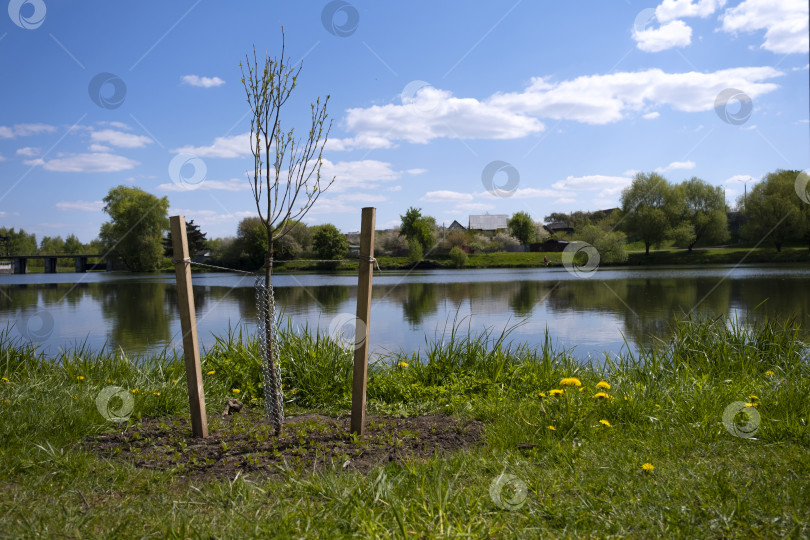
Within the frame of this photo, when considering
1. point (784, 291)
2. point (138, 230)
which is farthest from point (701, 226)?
point (138, 230)

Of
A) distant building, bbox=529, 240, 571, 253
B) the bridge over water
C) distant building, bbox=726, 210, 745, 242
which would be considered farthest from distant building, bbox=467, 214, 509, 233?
the bridge over water

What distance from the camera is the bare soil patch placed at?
3.70m

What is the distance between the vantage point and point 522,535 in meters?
2.64

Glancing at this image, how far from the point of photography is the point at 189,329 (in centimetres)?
426

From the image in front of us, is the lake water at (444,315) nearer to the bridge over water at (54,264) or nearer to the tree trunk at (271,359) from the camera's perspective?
the tree trunk at (271,359)

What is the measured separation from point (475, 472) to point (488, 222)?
97.0 meters

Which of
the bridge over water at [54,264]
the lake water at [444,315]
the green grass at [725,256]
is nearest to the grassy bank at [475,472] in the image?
the lake water at [444,315]

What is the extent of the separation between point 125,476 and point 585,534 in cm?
283

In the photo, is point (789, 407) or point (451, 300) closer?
point (789, 407)

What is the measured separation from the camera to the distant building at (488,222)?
312 feet

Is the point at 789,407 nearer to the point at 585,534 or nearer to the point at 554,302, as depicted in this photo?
the point at 585,534

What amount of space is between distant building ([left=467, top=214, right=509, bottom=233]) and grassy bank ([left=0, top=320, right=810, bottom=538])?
8907 centimetres

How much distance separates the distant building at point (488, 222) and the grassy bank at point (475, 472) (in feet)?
292

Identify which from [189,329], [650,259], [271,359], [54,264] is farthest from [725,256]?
[54,264]
